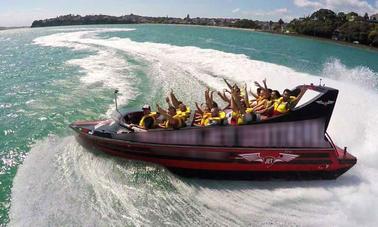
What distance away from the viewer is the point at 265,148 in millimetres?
7645

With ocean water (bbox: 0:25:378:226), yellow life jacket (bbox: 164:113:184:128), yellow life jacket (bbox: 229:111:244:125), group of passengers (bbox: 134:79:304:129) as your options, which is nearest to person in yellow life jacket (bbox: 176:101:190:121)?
group of passengers (bbox: 134:79:304:129)

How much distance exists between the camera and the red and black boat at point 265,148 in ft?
25.1

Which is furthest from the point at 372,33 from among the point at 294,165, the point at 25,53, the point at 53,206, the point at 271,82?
the point at 53,206

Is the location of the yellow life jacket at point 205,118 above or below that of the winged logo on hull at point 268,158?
above

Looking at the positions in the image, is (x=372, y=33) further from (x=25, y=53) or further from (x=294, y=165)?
(x=294, y=165)

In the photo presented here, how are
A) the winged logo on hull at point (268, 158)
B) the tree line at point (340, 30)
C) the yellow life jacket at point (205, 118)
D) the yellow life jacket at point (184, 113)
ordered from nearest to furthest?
1. the winged logo on hull at point (268, 158)
2. the yellow life jacket at point (205, 118)
3. the yellow life jacket at point (184, 113)
4. the tree line at point (340, 30)

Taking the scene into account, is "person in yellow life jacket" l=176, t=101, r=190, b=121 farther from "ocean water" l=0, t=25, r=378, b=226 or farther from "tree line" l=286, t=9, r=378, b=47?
"tree line" l=286, t=9, r=378, b=47

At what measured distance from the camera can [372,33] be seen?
144 ft

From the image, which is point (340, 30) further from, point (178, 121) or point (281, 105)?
point (178, 121)

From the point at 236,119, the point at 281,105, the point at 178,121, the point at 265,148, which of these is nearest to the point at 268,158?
the point at 265,148

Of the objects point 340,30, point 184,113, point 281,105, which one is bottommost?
point 184,113

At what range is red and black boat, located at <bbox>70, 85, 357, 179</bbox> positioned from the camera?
7.66 meters

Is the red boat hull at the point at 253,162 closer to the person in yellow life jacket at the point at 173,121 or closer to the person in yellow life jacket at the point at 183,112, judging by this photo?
the person in yellow life jacket at the point at 173,121

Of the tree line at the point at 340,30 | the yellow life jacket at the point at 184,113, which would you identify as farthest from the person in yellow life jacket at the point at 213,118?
the tree line at the point at 340,30
